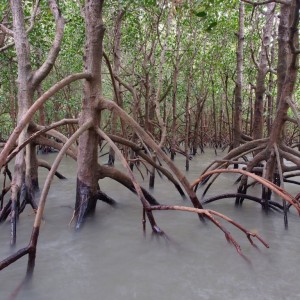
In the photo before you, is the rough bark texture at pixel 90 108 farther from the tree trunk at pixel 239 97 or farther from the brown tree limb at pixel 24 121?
the tree trunk at pixel 239 97

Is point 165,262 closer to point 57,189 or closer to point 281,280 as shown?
point 281,280

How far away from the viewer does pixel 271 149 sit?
Answer: 4.11m

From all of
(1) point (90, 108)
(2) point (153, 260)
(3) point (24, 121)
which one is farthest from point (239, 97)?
(3) point (24, 121)

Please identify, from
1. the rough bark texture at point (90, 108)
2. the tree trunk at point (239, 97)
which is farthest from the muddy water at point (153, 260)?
the tree trunk at point (239, 97)

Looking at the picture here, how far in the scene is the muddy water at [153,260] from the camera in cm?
248

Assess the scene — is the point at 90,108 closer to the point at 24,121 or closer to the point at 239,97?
the point at 24,121

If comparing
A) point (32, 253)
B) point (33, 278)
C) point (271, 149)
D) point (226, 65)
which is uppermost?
point (226, 65)

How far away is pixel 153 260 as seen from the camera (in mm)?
2930

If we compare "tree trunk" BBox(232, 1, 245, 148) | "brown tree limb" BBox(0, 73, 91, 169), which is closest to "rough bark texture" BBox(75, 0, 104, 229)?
"brown tree limb" BBox(0, 73, 91, 169)

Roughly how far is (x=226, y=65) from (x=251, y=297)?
882 centimetres

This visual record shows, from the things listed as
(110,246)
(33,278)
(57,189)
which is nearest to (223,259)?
(110,246)

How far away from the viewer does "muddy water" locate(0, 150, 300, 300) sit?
8.13 ft

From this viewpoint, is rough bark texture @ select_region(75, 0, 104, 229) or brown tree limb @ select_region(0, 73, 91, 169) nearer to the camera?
brown tree limb @ select_region(0, 73, 91, 169)

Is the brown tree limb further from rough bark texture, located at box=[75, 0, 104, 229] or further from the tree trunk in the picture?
the tree trunk
